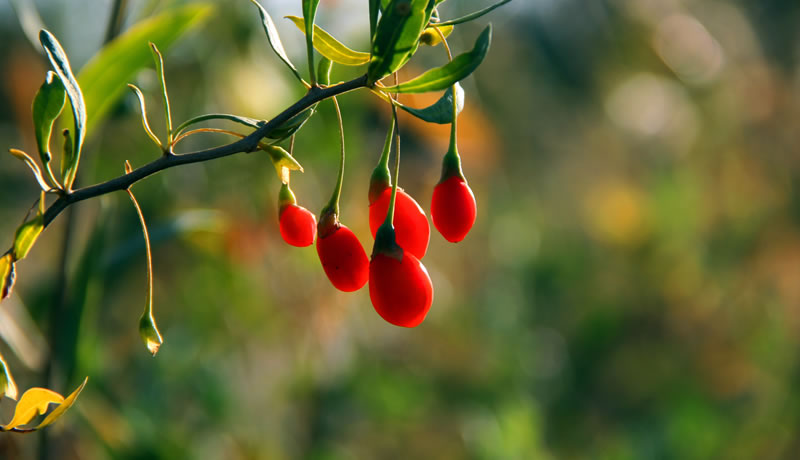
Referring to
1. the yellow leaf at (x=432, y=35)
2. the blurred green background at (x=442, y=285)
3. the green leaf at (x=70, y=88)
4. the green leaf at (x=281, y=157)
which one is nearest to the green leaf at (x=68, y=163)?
the green leaf at (x=70, y=88)

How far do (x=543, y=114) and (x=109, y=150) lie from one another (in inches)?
124

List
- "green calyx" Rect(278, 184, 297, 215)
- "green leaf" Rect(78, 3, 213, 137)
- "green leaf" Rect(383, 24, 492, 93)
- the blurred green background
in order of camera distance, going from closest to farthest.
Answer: "green leaf" Rect(383, 24, 492, 93), "green calyx" Rect(278, 184, 297, 215), "green leaf" Rect(78, 3, 213, 137), the blurred green background

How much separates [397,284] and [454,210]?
0.07 meters

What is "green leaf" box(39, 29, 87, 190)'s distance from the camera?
0.42 meters

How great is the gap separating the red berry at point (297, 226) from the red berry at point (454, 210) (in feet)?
0.29

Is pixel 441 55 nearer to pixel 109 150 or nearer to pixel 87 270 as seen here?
pixel 109 150

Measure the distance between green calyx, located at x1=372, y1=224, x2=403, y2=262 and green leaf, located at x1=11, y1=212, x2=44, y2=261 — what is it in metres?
0.20

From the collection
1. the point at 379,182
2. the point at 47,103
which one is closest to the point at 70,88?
the point at 47,103

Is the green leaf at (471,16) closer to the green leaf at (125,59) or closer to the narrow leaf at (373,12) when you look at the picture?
the narrow leaf at (373,12)

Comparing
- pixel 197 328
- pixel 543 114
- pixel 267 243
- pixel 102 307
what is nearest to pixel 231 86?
pixel 267 243

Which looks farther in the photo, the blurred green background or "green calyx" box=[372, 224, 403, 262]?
the blurred green background

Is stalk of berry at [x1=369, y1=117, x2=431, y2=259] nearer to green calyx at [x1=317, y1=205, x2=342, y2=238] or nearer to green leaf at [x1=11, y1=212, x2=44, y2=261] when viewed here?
green calyx at [x1=317, y1=205, x2=342, y2=238]

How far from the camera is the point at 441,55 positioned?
7.39ft

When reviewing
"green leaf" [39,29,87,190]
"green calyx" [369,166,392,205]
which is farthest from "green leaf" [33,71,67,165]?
"green calyx" [369,166,392,205]
